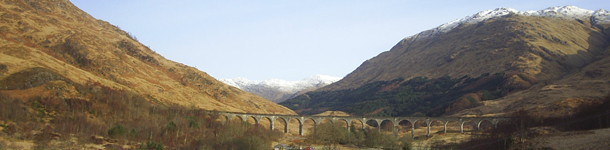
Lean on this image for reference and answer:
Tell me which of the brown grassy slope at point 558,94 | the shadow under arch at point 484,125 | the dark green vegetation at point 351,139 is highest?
the brown grassy slope at point 558,94

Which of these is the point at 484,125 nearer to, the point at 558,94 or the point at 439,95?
the point at 558,94

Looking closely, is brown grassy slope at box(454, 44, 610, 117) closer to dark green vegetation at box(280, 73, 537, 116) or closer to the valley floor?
dark green vegetation at box(280, 73, 537, 116)

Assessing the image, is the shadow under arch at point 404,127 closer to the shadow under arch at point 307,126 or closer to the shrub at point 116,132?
the shadow under arch at point 307,126

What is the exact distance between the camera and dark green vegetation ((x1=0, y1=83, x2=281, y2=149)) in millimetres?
61656

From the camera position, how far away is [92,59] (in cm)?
11175

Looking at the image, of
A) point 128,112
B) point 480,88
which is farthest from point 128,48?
point 480,88

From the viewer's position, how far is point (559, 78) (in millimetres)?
156250

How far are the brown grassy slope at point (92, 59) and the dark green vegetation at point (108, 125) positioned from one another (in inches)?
197

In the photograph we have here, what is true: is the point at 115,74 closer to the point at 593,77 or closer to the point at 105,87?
the point at 105,87

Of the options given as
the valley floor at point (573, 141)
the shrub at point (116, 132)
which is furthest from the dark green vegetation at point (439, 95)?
the shrub at point (116, 132)

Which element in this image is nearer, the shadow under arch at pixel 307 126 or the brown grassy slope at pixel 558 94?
the brown grassy slope at pixel 558 94

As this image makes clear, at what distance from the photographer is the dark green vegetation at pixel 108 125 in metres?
61.7

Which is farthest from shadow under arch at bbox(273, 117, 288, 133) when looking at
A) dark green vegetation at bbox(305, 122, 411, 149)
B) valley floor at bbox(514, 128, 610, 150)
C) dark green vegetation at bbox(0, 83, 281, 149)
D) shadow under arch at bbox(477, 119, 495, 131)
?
valley floor at bbox(514, 128, 610, 150)

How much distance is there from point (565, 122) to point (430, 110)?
90.9 meters
